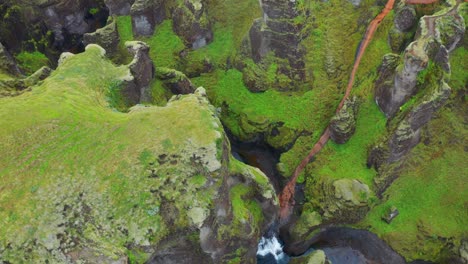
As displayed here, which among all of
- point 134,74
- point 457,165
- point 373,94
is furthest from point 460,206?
point 134,74

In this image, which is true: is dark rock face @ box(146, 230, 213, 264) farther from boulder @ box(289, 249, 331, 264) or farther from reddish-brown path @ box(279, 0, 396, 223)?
reddish-brown path @ box(279, 0, 396, 223)

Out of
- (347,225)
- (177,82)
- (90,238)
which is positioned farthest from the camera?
(177,82)

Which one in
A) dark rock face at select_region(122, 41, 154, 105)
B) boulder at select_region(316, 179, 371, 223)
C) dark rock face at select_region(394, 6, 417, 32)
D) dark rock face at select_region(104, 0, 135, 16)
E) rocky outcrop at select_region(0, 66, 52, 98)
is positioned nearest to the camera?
rocky outcrop at select_region(0, 66, 52, 98)

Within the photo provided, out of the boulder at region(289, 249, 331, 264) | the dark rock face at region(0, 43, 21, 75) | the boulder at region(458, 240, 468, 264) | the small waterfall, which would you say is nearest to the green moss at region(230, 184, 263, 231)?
the boulder at region(289, 249, 331, 264)

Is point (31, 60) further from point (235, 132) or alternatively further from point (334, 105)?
point (334, 105)

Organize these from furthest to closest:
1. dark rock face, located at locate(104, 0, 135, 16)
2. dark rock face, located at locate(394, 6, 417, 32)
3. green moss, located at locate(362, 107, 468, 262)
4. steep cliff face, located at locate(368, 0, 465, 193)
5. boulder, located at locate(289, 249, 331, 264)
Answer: dark rock face, located at locate(104, 0, 135, 16)
dark rock face, located at locate(394, 6, 417, 32)
green moss, located at locate(362, 107, 468, 262)
steep cliff face, located at locate(368, 0, 465, 193)
boulder, located at locate(289, 249, 331, 264)

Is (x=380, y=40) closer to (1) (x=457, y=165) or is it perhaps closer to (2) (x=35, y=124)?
(1) (x=457, y=165)

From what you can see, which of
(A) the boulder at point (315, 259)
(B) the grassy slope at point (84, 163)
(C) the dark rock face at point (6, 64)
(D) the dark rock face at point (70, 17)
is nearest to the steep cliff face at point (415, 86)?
(A) the boulder at point (315, 259)
